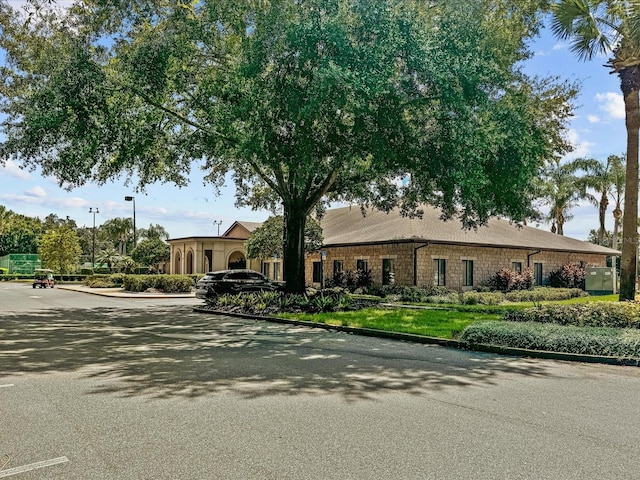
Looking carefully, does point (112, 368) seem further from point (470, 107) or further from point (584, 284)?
point (584, 284)

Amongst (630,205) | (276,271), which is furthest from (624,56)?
(276,271)

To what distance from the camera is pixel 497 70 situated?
13.5m

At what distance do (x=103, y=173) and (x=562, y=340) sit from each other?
17.7 m

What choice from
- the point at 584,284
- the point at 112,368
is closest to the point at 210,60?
the point at 112,368

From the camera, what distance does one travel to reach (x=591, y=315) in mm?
13164

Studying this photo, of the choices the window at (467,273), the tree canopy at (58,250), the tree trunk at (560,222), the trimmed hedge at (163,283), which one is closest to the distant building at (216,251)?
the trimmed hedge at (163,283)

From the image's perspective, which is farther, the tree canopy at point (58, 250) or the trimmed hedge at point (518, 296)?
the tree canopy at point (58, 250)

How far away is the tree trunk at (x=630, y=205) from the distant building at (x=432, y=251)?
817 centimetres

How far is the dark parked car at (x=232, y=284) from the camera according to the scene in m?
24.4

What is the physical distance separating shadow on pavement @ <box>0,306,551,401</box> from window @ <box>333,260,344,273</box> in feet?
57.0

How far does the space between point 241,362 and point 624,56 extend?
17.0m

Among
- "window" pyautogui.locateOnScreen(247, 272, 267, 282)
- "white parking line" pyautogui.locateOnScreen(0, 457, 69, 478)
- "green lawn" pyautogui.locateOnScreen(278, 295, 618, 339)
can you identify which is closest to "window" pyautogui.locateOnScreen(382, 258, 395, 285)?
"window" pyautogui.locateOnScreen(247, 272, 267, 282)

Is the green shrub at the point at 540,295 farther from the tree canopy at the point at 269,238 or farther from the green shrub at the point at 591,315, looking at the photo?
the green shrub at the point at 591,315

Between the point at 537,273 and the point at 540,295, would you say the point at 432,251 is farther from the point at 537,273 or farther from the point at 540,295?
the point at 537,273
